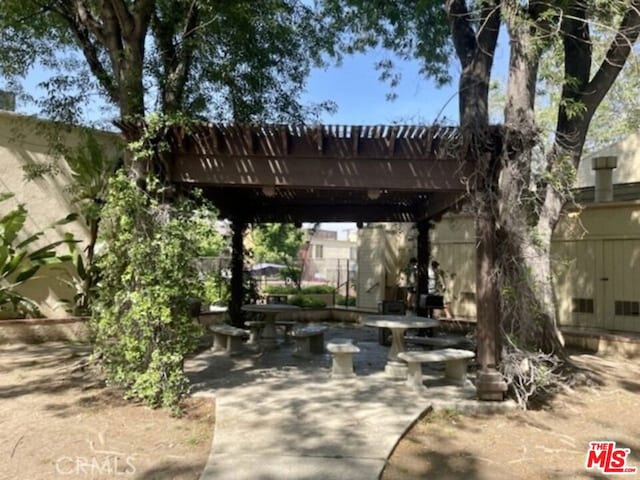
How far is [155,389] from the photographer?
5.29 meters

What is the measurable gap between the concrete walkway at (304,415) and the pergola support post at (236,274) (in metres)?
2.53

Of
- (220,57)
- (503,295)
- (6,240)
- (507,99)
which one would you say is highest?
(220,57)

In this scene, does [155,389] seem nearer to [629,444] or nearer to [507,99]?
[629,444]

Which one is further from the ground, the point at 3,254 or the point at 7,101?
the point at 7,101

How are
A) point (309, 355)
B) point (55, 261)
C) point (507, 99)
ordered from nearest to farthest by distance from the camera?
point (507, 99), point (309, 355), point (55, 261)

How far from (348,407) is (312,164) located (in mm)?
2724

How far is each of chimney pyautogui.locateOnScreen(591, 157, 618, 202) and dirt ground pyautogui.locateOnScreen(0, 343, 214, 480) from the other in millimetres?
9551

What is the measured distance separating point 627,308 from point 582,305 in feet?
2.87

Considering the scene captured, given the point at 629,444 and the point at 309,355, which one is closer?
the point at 629,444

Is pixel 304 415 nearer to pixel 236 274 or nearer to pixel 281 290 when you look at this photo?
pixel 236 274

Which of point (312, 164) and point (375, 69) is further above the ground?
point (375, 69)

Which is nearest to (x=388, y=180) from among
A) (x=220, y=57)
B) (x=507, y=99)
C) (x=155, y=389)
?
(x=507, y=99)

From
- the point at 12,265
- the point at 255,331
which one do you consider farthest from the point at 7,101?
the point at 255,331

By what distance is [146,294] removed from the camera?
209 inches
